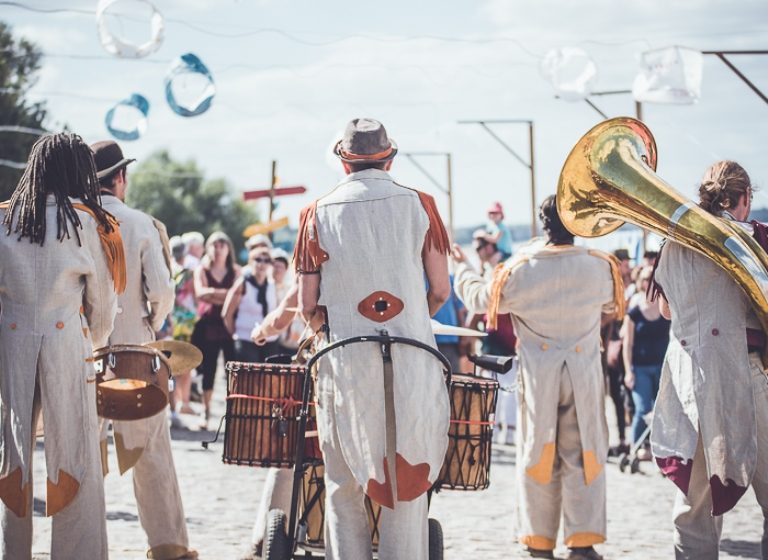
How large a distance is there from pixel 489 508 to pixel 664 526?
53.7 inches

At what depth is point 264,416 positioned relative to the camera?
5.57 metres

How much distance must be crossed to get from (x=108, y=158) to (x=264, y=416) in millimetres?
1851

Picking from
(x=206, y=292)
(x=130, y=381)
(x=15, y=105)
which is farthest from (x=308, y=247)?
(x=15, y=105)

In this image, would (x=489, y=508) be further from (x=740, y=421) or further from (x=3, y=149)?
(x=3, y=149)

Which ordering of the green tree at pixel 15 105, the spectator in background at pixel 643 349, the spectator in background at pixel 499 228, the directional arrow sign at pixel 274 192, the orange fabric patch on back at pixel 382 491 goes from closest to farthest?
the orange fabric patch on back at pixel 382 491 < the spectator in background at pixel 643 349 < the spectator in background at pixel 499 228 < the directional arrow sign at pixel 274 192 < the green tree at pixel 15 105

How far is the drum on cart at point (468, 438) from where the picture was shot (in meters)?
5.51

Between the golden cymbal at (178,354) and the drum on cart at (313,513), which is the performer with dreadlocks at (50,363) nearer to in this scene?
the golden cymbal at (178,354)

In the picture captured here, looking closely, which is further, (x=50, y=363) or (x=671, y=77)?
(x=671, y=77)

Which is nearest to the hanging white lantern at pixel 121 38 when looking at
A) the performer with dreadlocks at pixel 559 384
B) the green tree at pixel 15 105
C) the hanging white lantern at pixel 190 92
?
the hanging white lantern at pixel 190 92

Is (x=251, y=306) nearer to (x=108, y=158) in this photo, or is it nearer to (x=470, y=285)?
(x=470, y=285)

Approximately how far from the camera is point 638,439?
1155 cm

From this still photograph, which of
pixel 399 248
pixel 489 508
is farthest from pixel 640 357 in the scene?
pixel 399 248

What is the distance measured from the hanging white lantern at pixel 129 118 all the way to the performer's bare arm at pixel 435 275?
9.30 m

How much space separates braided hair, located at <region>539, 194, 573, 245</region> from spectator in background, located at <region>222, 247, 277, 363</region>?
18.3ft
